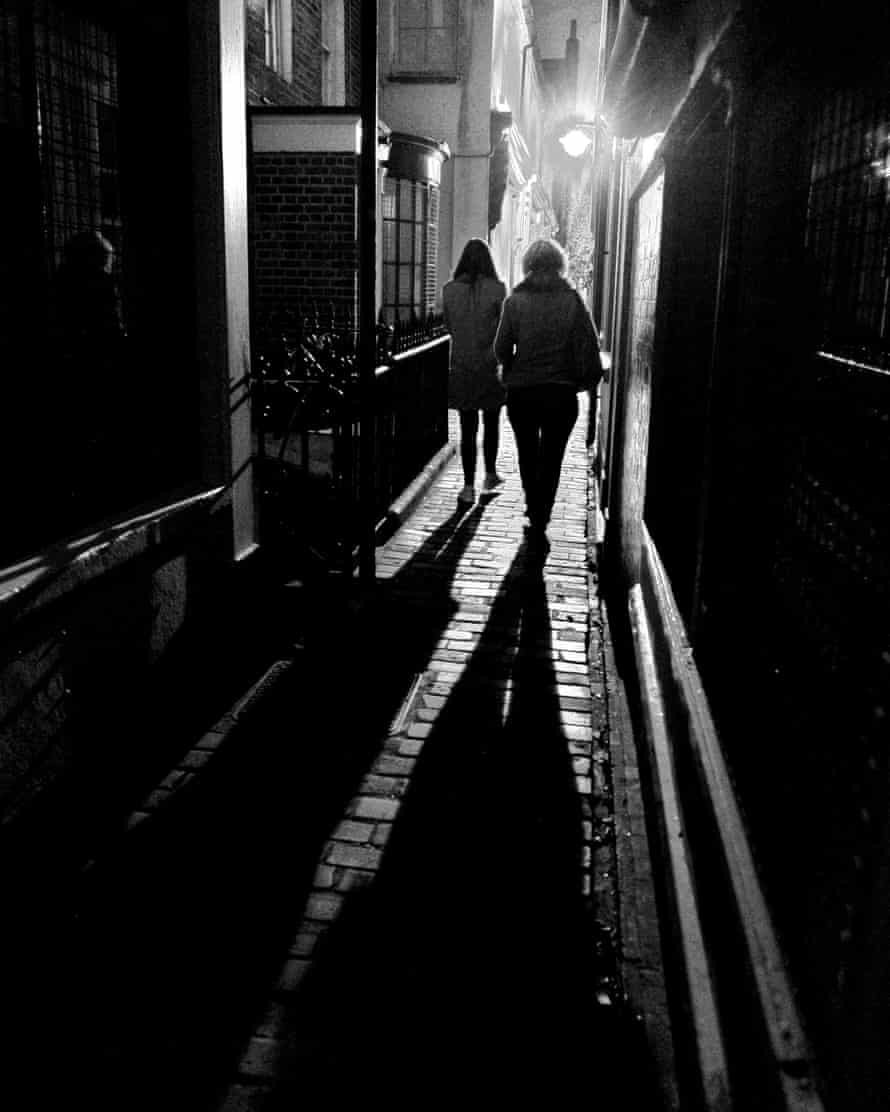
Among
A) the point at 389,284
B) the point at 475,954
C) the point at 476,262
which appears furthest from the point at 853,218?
the point at 389,284

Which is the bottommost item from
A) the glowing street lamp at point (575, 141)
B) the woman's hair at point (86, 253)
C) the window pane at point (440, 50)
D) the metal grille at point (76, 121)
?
the woman's hair at point (86, 253)

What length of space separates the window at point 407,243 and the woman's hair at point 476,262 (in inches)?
233

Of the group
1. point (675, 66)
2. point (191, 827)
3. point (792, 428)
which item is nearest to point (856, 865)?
point (792, 428)

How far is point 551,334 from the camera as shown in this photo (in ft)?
21.7

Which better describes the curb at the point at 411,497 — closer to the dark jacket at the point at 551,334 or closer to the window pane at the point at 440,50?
the dark jacket at the point at 551,334

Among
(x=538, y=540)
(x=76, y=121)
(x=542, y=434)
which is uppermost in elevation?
(x=76, y=121)

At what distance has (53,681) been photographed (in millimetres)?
3574

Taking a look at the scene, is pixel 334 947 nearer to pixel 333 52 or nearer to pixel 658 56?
pixel 658 56

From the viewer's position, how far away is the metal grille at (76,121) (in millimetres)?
3902

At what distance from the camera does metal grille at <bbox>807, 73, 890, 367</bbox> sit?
183 cm

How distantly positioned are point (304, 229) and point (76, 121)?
7.49 m

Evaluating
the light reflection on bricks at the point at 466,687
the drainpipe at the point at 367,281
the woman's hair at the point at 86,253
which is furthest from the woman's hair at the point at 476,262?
the woman's hair at the point at 86,253

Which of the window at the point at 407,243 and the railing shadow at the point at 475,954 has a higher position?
the window at the point at 407,243

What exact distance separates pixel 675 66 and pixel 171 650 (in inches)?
126
